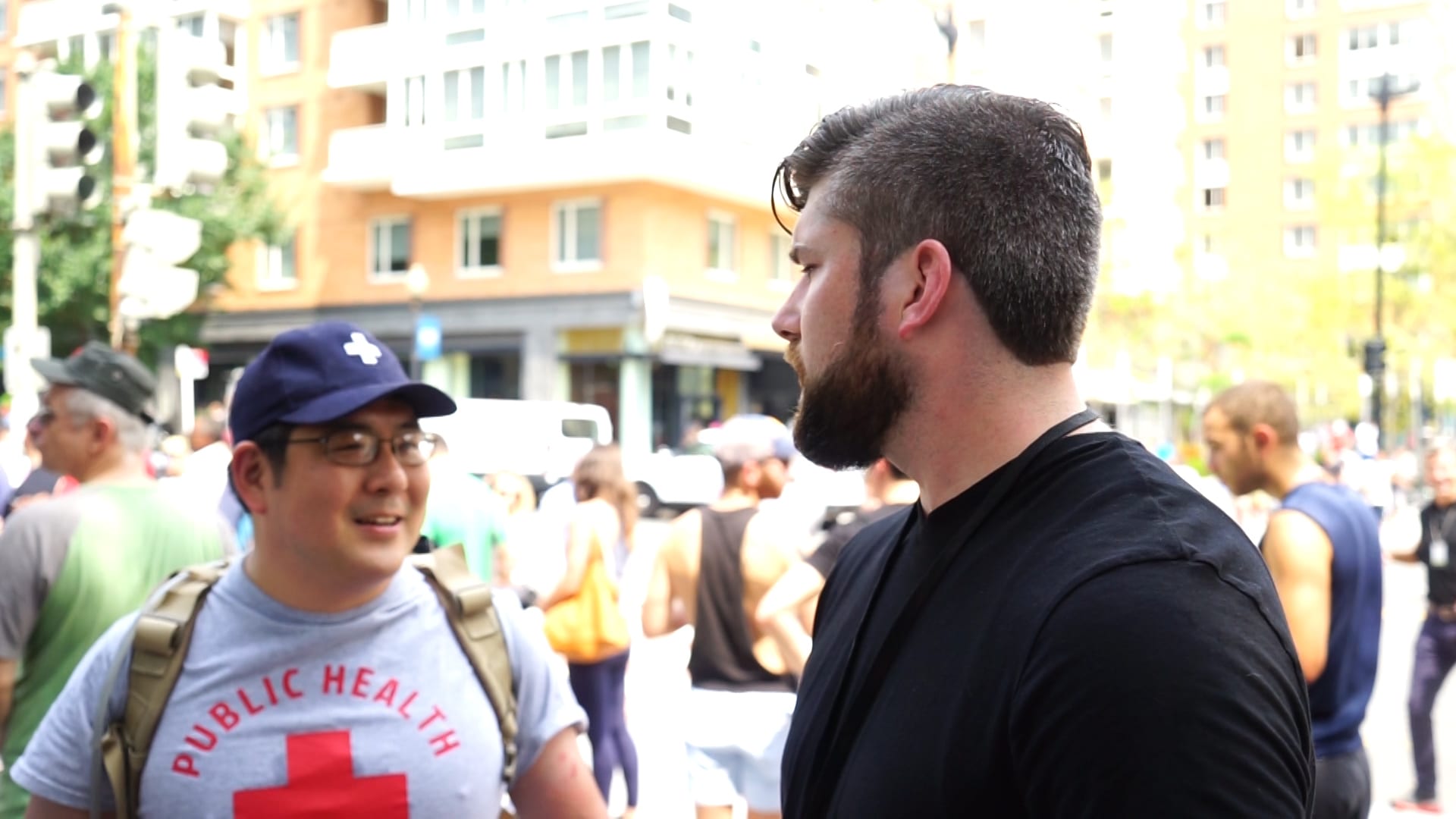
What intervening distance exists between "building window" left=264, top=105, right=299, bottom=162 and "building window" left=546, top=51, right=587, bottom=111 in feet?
24.0

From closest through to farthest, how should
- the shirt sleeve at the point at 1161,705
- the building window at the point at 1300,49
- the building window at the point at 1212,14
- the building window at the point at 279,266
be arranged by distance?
the shirt sleeve at the point at 1161,705, the building window at the point at 279,266, the building window at the point at 1300,49, the building window at the point at 1212,14

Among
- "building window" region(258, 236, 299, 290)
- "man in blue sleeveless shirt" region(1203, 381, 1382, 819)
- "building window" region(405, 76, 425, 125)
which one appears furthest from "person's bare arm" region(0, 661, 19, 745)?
"building window" region(258, 236, 299, 290)

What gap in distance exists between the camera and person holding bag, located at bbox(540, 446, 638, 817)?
21.2ft

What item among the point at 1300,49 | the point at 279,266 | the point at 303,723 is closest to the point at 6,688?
the point at 303,723

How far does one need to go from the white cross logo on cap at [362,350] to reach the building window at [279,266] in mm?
33473

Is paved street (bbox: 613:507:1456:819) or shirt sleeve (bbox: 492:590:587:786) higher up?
shirt sleeve (bbox: 492:590:587:786)

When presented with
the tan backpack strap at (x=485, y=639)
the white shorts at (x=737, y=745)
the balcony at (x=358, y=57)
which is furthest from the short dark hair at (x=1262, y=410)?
the balcony at (x=358, y=57)

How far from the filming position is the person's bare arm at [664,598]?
5.97m

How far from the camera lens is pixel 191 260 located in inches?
1217

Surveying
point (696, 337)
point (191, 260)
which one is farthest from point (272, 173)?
point (696, 337)

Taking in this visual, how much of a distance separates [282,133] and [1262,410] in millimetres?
32183

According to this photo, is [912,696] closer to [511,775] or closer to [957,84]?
[957,84]

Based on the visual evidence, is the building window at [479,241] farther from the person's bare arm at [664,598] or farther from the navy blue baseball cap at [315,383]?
the navy blue baseball cap at [315,383]

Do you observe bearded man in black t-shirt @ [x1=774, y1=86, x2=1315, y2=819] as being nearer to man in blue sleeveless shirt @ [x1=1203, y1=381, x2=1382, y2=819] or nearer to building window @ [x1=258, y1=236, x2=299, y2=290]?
man in blue sleeveless shirt @ [x1=1203, y1=381, x2=1382, y2=819]
